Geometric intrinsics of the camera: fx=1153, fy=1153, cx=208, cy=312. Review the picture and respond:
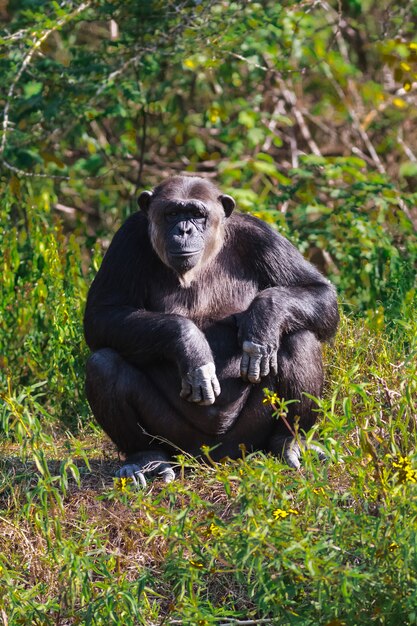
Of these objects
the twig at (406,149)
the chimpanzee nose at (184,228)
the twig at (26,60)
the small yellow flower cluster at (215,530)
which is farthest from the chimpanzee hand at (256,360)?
the twig at (406,149)

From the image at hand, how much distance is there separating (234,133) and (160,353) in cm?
512

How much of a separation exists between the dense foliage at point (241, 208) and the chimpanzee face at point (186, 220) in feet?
2.79

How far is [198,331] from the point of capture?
194 inches

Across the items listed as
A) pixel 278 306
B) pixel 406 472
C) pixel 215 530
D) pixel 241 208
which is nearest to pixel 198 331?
pixel 278 306

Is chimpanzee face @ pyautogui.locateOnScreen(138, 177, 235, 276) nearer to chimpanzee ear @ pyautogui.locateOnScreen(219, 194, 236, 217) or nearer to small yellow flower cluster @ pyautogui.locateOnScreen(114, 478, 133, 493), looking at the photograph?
chimpanzee ear @ pyautogui.locateOnScreen(219, 194, 236, 217)

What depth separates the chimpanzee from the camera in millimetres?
4910

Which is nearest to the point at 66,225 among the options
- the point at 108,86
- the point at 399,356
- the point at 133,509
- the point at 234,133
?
the point at 234,133

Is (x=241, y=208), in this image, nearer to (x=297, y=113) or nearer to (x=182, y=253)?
(x=297, y=113)

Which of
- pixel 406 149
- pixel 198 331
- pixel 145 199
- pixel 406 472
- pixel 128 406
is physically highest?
pixel 406 149

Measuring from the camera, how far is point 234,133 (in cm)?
980

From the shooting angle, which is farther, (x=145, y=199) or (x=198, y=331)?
(x=145, y=199)

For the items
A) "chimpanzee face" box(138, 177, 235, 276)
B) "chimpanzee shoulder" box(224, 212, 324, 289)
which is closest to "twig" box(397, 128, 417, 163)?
"chimpanzee shoulder" box(224, 212, 324, 289)

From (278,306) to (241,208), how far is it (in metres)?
3.08

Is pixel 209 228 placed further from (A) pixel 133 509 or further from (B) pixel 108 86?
(B) pixel 108 86
